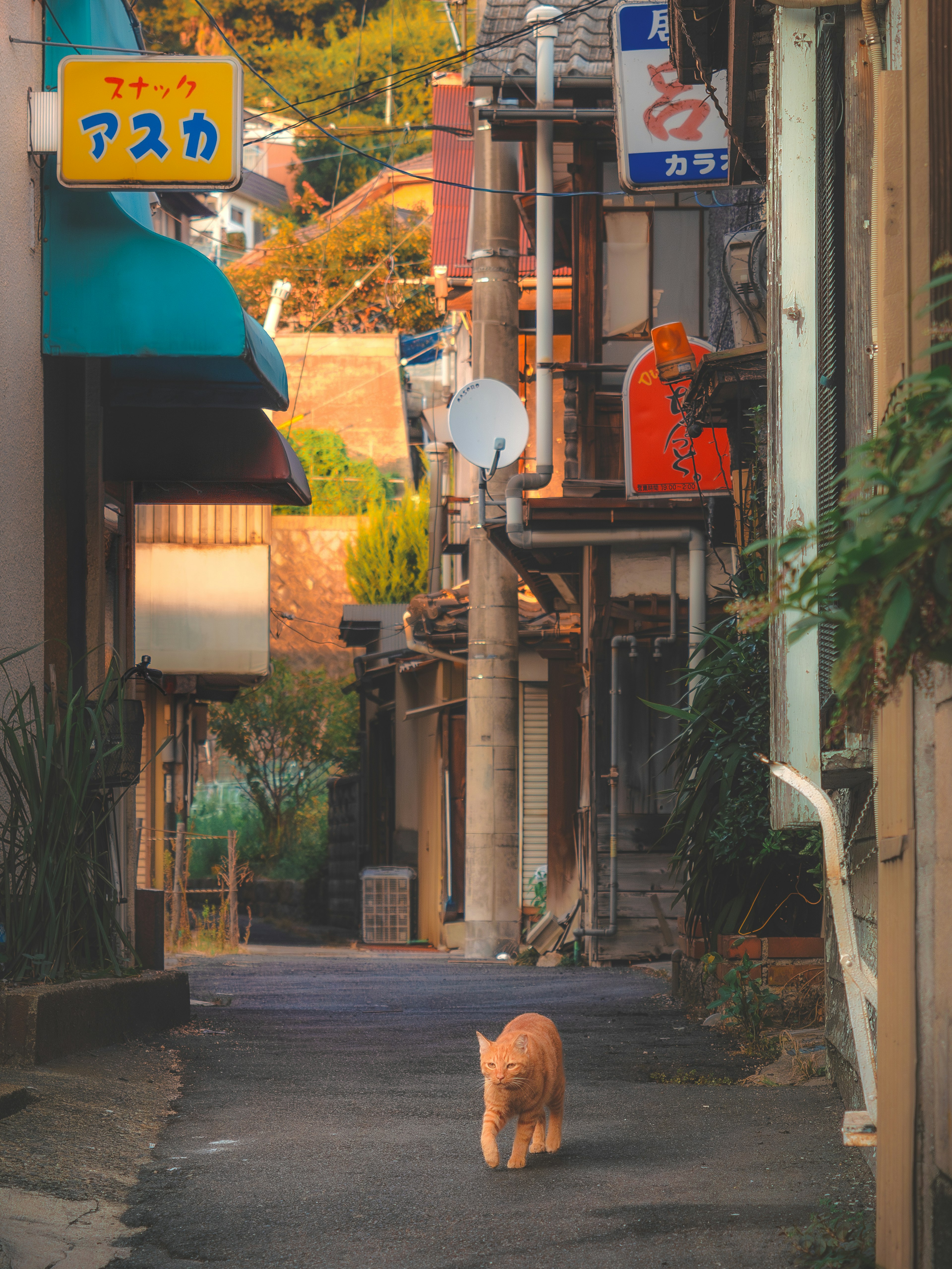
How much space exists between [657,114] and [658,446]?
99.0 inches

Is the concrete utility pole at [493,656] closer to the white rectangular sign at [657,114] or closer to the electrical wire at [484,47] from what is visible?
the electrical wire at [484,47]

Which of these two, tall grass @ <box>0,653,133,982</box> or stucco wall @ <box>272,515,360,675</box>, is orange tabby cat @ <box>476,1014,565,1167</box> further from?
stucco wall @ <box>272,515,360,675</box>

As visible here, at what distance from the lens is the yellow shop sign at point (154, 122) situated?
25.4 ft

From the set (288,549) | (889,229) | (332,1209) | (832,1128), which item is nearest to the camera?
(889,229)

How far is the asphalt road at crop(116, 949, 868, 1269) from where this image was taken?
4.23 m

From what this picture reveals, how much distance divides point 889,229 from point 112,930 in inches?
228

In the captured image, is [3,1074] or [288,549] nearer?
[3,1074]

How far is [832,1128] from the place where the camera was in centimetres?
565

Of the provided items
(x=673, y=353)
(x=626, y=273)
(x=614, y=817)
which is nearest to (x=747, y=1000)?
(x=673, y=353)

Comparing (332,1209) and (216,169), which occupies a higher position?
(216,169)

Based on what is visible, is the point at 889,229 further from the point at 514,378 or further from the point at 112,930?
the point at 514,378

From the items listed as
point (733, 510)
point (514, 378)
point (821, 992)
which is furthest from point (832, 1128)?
point (514, 378)

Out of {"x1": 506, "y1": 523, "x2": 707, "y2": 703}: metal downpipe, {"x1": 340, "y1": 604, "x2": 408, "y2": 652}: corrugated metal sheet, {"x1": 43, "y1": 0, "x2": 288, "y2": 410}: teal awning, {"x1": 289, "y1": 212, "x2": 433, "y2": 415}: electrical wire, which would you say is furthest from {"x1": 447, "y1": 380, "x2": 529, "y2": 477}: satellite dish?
{"x1": 289, "y1": 212, "x2": 433, "y2": 415}: electrical wire

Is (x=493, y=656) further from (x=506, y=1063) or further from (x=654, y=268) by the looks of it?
(x=506, y=1063)
